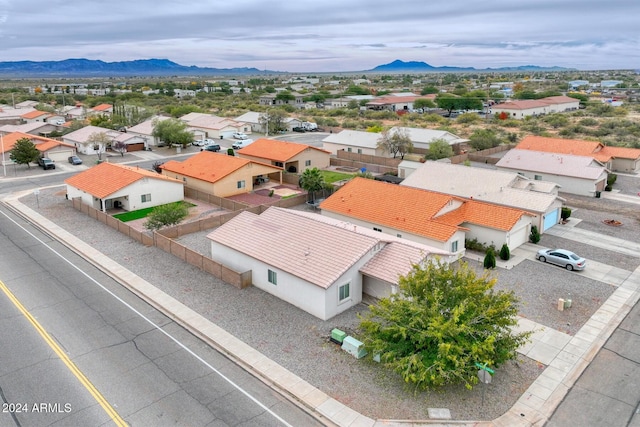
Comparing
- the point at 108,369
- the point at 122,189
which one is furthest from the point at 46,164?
the point at 108,369

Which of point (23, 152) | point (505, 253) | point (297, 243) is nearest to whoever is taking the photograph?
point (297, 243)

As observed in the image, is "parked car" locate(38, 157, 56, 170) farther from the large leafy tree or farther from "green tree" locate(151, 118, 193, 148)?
the large leafy tree

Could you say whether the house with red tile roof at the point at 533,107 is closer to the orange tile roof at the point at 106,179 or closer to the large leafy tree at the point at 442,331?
the orange tile roof at the point at 106,179

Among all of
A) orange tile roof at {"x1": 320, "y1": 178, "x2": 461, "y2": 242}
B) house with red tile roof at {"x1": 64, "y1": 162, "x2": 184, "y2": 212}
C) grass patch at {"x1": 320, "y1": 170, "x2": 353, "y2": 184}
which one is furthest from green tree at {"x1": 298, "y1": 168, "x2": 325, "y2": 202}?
house with red tile roof at {"x1": 64, "y1": 162, "x2": 184, "y2": 212}

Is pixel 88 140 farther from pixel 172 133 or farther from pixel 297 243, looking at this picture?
pixel 297 243

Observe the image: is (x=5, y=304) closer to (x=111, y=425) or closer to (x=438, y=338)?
(x=111, y=425)

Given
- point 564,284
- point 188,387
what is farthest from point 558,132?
point 188,387
